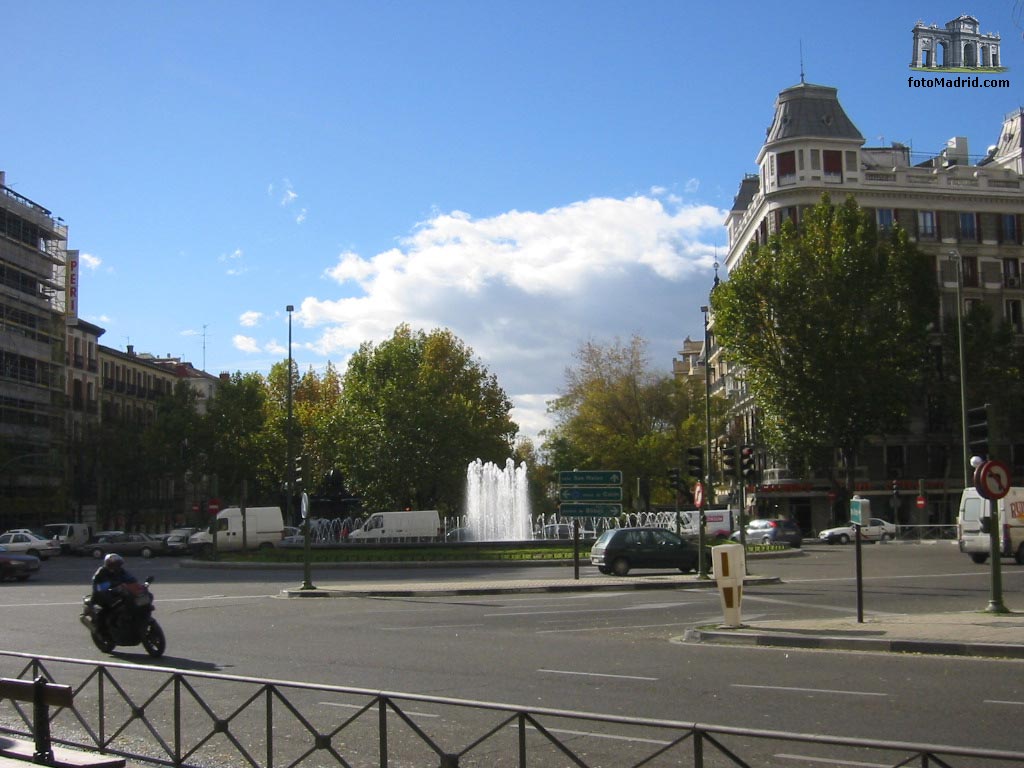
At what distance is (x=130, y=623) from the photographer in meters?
15.6

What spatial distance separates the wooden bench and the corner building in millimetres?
64633

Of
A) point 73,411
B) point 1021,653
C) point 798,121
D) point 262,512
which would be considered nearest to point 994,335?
point 798,121

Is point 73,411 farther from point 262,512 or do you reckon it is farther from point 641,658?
point 641,658

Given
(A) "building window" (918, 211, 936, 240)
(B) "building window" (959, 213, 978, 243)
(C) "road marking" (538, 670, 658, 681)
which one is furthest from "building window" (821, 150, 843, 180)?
(C) "road marking" (538, 670, 658, 681)

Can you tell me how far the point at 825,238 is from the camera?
62594 millimetres

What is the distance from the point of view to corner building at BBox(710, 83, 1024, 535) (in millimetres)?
71562

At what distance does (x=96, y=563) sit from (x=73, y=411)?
3880cm

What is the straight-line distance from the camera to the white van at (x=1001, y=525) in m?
32.8

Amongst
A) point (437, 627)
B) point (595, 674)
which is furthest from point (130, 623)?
point (595, 674)

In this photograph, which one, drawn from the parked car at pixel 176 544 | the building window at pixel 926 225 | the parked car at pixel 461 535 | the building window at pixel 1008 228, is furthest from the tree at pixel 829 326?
the parked car at pixel 176 544

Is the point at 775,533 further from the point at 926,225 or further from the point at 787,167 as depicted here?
the point at 926,225

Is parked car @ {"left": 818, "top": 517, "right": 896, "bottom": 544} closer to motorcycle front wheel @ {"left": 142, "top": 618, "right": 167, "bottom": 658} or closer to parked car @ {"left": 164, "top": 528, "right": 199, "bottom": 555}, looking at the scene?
parked car @ {"left": 164, "top": 528, "right": 199, "bottom": 555}

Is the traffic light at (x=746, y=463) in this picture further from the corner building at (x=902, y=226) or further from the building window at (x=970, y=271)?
the building window at (x=970, y=271)

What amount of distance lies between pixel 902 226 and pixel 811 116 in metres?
9.28
